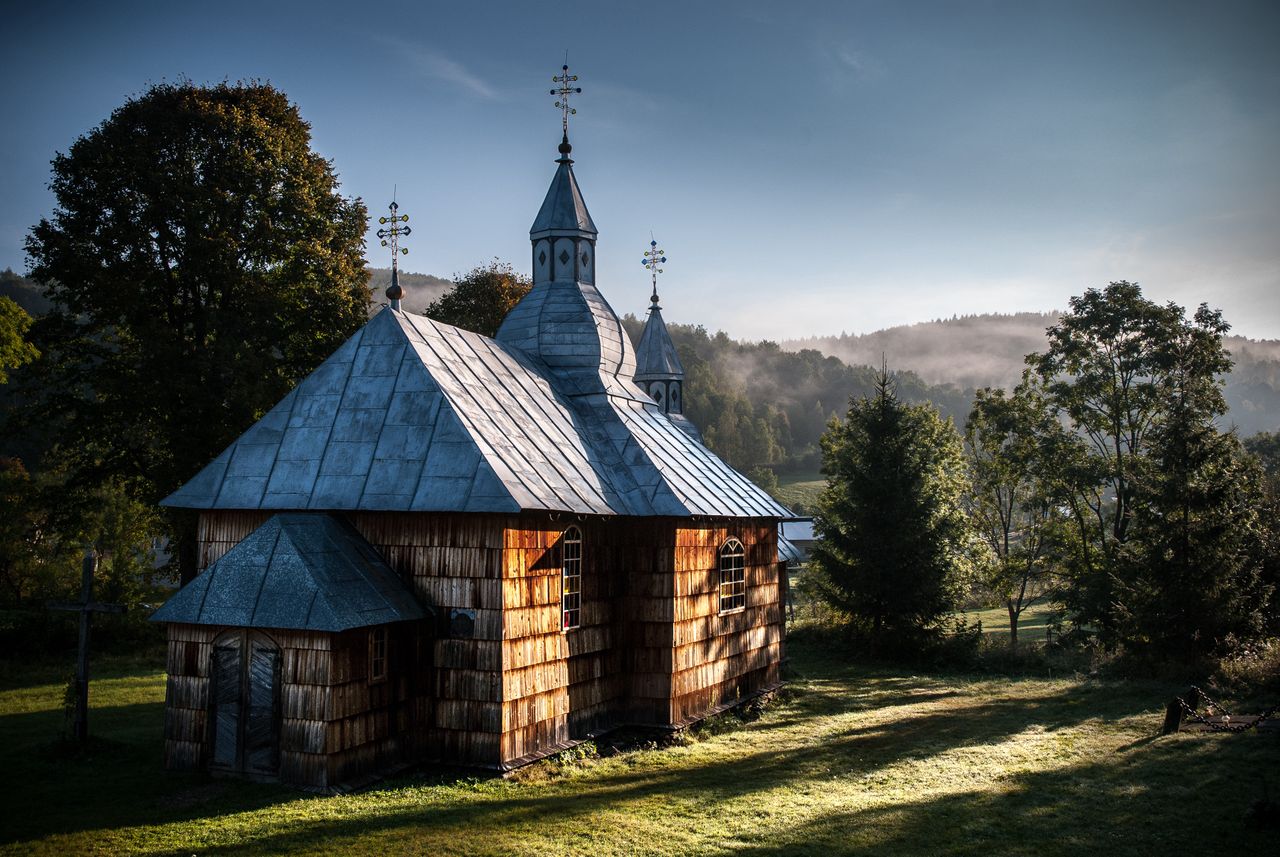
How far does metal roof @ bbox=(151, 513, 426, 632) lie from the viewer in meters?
12.1

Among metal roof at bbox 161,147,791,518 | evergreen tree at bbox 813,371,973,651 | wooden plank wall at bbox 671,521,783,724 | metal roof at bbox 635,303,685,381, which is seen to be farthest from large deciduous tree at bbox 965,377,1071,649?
metal roof at bbox 161,147,791,518

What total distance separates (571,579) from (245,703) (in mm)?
5306

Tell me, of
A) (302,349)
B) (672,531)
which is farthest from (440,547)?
(302,349)

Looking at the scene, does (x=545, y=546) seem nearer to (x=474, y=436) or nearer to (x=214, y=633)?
(x=474, y=436)

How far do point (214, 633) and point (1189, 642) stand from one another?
21.5 m

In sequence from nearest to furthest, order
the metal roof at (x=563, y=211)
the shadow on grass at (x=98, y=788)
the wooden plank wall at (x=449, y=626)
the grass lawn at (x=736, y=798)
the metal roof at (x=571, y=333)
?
1. the grass lawn at (x=736, y=798)
2. the shadow on grass at (x=98, y=788)
3. the wooden plank wall at (x=449, y=626)
4. the metal roof at (x=571, y=333)
5. the metal roof at (x=563, y=211)

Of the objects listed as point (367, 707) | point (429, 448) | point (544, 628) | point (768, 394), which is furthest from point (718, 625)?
point (768, 394)

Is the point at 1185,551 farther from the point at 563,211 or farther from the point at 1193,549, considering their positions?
the point at 563,211

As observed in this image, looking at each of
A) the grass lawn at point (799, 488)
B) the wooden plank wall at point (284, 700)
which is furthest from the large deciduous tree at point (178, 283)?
the grass lawn at point (799, 488)

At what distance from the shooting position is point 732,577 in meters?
19.2

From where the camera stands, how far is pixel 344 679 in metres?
12.2

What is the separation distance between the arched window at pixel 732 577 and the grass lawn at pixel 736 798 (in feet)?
8.28

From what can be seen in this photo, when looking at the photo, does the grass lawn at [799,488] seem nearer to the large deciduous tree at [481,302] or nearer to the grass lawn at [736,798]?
the large deciduous tree at [481,302]

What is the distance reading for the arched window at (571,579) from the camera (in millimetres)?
14867
